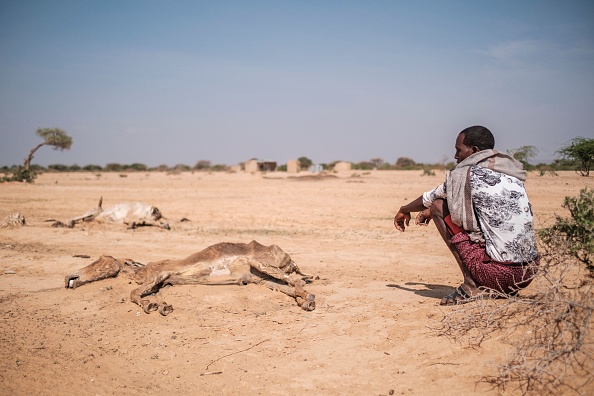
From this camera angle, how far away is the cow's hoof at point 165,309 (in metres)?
5.38

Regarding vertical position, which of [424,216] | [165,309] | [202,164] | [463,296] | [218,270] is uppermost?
[202,164]

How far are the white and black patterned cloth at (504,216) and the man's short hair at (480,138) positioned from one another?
332mm

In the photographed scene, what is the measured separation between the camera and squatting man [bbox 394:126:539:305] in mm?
4270

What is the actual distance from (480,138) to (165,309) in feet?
13.5

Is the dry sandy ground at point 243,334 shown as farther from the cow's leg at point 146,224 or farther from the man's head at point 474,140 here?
the cow's leg at point 146,224

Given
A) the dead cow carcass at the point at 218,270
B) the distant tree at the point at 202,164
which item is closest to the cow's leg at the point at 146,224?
the dead cow carcass at the point at 218,270

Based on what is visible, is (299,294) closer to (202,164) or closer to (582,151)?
(582,151)

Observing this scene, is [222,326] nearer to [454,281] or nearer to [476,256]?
[476,256]

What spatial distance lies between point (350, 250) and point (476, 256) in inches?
217

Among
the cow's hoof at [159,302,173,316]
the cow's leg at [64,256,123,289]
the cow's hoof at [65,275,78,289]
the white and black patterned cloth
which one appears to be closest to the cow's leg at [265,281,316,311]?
the cow's hoof at [159,302,173,316]

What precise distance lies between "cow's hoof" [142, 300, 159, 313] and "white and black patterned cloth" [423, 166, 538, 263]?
3910 mm

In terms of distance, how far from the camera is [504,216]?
4281 millimetres

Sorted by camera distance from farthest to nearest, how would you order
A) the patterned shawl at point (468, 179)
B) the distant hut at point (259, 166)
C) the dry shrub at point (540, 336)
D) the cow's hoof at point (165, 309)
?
the distant hut at point (259, 166) → the cow's hoof at point (165, 309) → the patterned shawl at point (468, 179) → the dry shrub at point (540, 336)

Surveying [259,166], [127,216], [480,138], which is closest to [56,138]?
[259,166]
